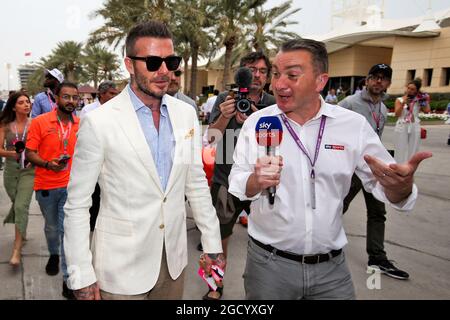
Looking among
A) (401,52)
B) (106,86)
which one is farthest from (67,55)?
(106,86)

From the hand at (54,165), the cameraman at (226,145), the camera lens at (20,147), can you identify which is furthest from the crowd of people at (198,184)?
the camera lens at (20,147)

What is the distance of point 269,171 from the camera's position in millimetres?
1888

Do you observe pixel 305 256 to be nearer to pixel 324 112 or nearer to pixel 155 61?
pixel 324 112

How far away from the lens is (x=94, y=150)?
6.70 ft

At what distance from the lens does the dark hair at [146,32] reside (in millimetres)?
2234

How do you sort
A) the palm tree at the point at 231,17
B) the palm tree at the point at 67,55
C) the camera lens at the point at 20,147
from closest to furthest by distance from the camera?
the camera lens at the point at 20,147
the palm tree at the point at 231,17
the palm tree at the point at 67,55

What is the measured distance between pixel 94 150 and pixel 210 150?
3149mm

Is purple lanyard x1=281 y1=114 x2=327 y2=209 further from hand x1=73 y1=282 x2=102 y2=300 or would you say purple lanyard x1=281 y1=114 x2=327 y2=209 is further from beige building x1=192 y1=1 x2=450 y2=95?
beige building x1=192 y1=1 x2=450 y2=95

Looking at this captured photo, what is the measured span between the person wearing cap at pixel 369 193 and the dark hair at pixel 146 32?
2815mm

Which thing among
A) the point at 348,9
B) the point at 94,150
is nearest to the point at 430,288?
the point at 94,150

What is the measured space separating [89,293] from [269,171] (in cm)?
A: 119

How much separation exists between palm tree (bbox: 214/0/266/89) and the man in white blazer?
25.1 m

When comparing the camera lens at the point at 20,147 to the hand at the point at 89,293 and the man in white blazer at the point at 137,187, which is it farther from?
the hand at the point at 89,293

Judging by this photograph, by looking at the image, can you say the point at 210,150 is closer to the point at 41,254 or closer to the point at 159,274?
the point at 41,254
